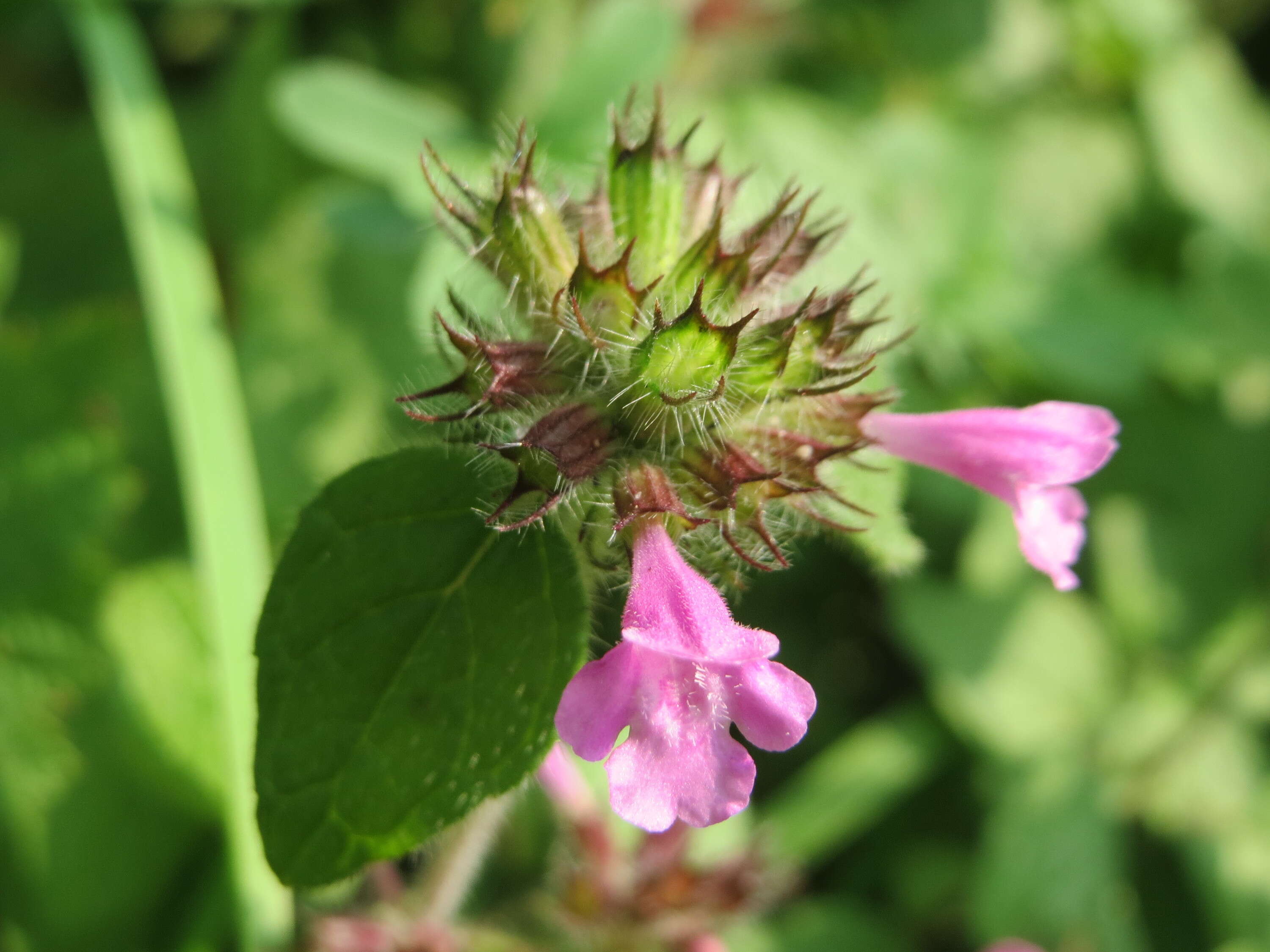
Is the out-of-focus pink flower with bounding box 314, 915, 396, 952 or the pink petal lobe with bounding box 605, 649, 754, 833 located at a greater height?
the pink petal lobe with bounding box 605, 649, 754, 833

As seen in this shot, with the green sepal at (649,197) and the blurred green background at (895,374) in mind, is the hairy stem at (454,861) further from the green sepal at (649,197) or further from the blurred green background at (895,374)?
the green sepal at (649,197)

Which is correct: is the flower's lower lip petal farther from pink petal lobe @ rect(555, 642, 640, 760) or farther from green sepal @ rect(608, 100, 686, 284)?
green sepal @ rect(608, 100, 686, 284)

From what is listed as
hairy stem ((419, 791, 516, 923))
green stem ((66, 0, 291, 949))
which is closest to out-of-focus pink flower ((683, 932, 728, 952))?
hairy stem ((419, 791, 516, 923))

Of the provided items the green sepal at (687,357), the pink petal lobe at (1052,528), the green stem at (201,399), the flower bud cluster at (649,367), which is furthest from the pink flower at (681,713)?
the green stem at (201,399)

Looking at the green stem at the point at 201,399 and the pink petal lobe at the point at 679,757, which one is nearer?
the pink petal lobe at the point at 679,757

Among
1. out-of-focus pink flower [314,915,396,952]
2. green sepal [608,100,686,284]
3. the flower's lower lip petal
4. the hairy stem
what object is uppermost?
green sepal [608,100,686,284]

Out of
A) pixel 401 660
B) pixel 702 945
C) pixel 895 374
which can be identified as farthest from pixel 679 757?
pixel 895 374

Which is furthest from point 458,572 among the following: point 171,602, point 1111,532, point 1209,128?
point 1209,128
